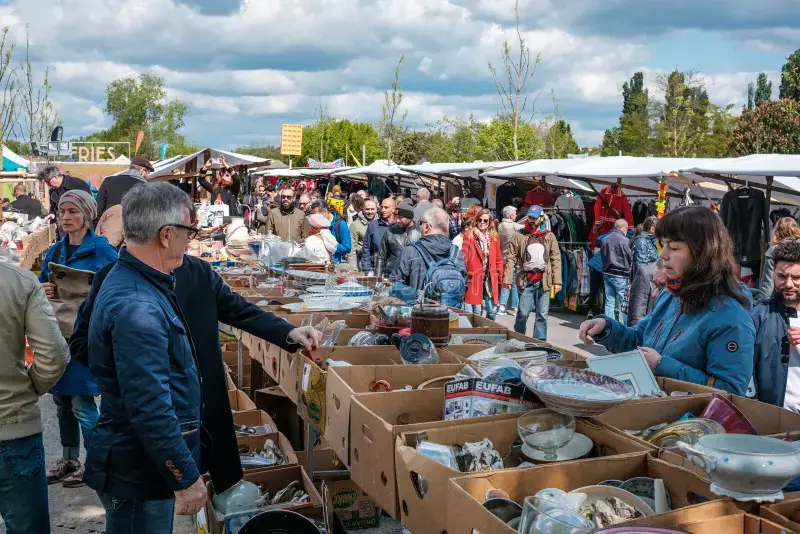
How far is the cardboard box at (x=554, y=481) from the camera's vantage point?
1.91 metres

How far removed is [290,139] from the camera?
36.0 meters

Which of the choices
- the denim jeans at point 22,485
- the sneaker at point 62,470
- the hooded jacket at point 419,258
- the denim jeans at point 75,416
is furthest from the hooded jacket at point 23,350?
the hooded jacket at point 419,258

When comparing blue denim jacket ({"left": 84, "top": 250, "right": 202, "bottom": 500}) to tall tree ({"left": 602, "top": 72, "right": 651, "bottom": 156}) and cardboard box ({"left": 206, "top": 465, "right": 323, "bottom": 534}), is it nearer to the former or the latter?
cardboard box ({"left": 206, "top": 465, "right": 323, "bottom": 534})

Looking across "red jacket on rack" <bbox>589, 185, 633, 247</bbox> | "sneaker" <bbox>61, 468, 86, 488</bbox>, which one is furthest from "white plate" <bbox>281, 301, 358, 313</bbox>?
"red jacket on rack" <bbox>589, 185, 633, 247</bbox>

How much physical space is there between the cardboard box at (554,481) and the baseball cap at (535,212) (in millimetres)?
7738

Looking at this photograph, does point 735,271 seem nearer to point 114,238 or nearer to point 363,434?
point 363,434

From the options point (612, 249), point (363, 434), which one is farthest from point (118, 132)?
point (363, 434)

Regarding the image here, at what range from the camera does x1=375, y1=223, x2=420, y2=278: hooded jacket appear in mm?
8172

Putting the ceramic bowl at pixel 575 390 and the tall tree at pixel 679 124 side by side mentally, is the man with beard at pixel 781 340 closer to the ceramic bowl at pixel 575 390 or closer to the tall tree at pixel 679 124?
the ceramic bowl at pixel 575 390

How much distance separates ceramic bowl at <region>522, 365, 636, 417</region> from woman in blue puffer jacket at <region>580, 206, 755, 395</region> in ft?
1.88

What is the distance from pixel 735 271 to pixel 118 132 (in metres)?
91.5

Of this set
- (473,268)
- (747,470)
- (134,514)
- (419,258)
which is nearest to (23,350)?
(134,514)

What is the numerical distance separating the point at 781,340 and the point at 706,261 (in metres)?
1.26

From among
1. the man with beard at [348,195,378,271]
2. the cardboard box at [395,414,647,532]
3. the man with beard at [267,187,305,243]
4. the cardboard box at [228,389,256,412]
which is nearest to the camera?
the cardboard box at [395,414,647,532]
